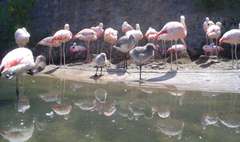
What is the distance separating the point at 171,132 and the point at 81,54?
7.81 m

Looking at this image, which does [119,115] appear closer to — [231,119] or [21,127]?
[21,127]

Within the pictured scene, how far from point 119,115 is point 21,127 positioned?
4.15 feet

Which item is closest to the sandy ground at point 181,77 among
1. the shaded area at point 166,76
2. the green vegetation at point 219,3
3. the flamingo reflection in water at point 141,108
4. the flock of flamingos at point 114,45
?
the shaded area at point 166,76

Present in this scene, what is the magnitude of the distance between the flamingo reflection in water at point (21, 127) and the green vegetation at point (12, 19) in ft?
28.8

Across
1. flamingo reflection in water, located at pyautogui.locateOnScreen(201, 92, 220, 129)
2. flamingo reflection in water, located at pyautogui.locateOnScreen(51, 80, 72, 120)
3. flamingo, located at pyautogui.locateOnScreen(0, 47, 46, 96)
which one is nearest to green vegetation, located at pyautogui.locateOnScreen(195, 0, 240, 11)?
flamingo reflection in water, located at pyautogui.locateOnScreen(201, 92, 220, 129)

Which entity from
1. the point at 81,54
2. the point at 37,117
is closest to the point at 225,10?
the point at 81,54

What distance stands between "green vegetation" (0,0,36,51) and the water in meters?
7.13

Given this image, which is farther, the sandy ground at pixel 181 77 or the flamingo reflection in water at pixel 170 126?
the sandy ground at pixel 181 77

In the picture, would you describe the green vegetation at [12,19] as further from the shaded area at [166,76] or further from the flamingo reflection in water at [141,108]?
the flamingo reflection in water at [141,108]

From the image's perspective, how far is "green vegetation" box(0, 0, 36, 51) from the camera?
10.2m

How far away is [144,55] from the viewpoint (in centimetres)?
557

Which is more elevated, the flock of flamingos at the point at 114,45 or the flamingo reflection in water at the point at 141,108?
the flock of flamingos at the point at 114,45

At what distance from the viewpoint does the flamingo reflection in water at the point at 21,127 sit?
7.68ft

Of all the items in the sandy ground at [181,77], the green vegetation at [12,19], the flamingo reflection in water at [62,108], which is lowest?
the flamingo reflection in water at [62,108]
